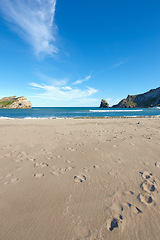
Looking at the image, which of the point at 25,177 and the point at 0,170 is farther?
the point at 0,170

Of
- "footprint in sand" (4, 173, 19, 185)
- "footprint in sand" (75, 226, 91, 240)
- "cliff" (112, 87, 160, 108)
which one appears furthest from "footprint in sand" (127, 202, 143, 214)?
"cliff" (112, 87, 160, 108)

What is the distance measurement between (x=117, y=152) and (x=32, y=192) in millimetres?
4040

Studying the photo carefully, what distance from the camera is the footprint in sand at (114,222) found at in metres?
2.00

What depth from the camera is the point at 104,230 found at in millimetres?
1940

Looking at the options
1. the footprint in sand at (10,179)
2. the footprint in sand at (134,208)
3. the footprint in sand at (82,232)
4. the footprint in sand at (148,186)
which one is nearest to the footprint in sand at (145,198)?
the footprint in sand at (148,186)

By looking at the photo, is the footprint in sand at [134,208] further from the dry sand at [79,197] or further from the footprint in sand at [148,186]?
the footprint in sand at [148,186]

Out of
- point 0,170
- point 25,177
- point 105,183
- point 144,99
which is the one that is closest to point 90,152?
point 105,183

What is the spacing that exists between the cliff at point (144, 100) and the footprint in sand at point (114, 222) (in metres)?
148

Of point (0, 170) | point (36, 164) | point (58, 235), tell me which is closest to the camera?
point (58, 235)

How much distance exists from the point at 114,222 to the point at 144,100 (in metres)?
165

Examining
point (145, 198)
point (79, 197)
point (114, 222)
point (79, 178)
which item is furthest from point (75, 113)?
point (114, 222)

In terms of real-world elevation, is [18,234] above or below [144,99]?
below

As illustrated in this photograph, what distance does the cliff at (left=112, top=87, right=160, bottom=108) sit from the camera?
422ft

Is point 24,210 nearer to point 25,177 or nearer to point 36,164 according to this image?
point 25,177
